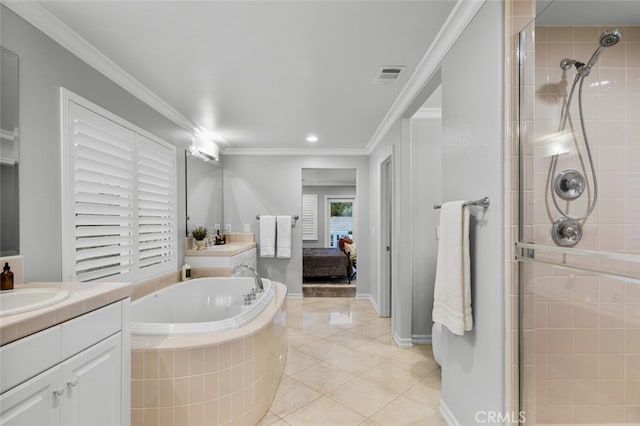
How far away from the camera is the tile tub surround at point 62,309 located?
95 centimetres

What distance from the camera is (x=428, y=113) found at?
3.15m

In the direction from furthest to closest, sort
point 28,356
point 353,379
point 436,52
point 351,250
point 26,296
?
point 351,250 < point 353,379 < point 436,52 < point 26,296 < point 28,356

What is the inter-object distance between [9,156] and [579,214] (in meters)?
2.58

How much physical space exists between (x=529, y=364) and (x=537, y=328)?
16 cm

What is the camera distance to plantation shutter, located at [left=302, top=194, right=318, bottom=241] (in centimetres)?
882

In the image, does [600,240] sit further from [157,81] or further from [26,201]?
[157,81]

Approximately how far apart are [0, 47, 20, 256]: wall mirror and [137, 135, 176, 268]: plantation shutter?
111 cm

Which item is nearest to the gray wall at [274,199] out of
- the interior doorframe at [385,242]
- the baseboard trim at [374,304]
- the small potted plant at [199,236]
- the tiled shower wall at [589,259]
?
the baseboard trim at [374,304]

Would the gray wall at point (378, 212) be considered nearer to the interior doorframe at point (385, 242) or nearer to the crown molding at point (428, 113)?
the interior doorframe at point (385, 242)

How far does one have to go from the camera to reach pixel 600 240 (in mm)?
1098

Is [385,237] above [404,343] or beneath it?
above

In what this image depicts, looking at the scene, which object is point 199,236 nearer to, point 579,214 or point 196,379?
point 196,379

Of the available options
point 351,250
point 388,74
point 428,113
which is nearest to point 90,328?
point 388,74

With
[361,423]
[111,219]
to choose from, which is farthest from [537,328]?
[111,219]
